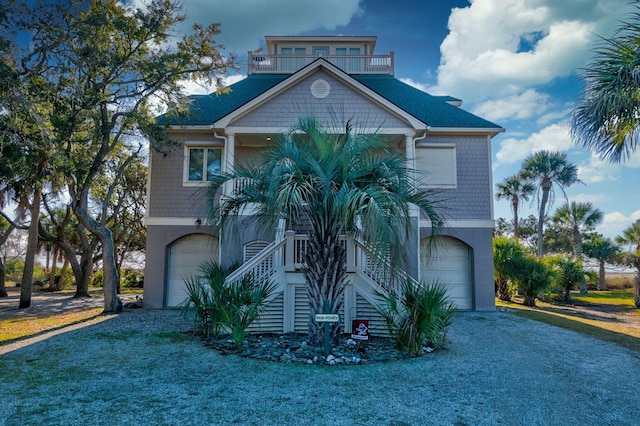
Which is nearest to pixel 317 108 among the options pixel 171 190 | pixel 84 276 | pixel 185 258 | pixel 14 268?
pixel 171 190

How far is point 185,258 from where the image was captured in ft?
48.4

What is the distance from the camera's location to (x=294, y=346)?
815cm

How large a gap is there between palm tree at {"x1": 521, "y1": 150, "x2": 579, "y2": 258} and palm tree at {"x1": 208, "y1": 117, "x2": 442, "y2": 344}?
25.0m

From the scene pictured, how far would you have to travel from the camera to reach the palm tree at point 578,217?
3031 centimetres

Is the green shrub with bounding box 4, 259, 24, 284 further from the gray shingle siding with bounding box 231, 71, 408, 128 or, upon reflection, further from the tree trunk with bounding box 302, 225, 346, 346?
the tree trunk with bounding box 302, 225, 346, 346

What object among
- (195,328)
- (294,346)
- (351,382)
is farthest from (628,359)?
(195,328)

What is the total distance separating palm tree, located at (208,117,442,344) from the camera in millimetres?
6469

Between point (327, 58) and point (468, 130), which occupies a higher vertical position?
point (327, 58)

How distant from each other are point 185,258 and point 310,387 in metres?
10.3

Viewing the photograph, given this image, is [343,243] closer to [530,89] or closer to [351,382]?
[351,382]

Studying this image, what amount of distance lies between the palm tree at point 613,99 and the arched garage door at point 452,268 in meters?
6.16

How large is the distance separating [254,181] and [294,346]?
11.1 feet

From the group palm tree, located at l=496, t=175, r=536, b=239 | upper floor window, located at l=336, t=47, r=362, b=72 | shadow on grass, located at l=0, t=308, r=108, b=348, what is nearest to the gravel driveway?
shadow on grass, located at l=0, t=308, r=108, b=348

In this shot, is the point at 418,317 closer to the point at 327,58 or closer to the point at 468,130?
the point at 468,130
